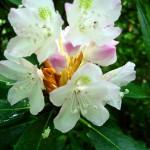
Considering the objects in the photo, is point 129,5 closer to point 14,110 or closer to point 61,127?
point 14,110

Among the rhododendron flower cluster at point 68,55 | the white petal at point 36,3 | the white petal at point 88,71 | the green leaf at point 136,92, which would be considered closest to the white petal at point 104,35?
the rhododendron flower cluster at point 68,55

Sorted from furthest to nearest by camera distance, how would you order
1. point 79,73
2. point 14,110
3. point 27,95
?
point 14,110
point 27,95
point 79,73

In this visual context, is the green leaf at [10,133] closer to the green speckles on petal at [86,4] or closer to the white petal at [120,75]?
the white petal at [120,75]

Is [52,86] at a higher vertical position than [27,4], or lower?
lower

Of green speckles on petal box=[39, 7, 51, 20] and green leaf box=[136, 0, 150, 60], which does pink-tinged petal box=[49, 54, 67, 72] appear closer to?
green speckles on petal box=[39, 7, 51, 20]

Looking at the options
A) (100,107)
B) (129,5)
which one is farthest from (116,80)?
(129,5)

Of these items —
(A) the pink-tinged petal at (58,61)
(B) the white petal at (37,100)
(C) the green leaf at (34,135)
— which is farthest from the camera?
(C) the green leaf at (34,135)

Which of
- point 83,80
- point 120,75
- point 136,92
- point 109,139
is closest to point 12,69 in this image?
point 83,80
